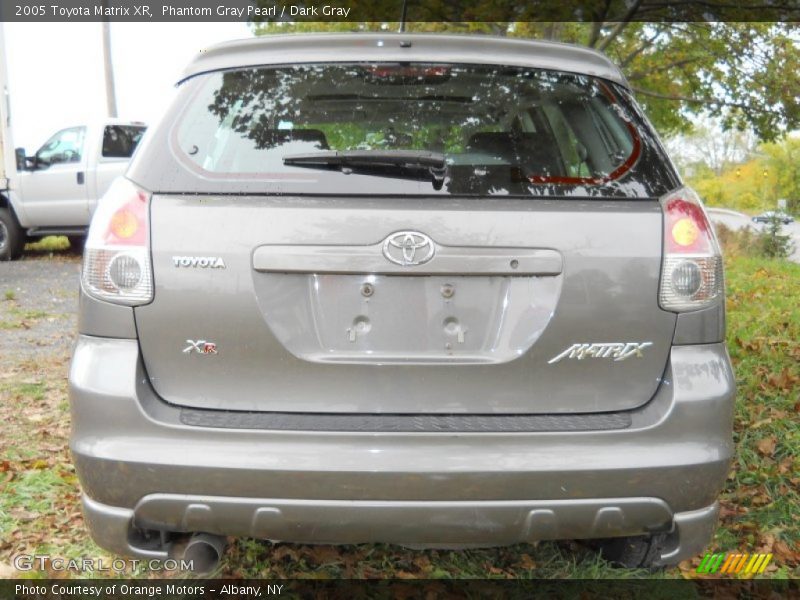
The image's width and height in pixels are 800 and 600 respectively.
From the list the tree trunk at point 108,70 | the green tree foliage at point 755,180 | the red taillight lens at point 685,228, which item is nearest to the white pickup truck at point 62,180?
the tree trunk at point 108,70

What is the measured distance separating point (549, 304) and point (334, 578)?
147 cm

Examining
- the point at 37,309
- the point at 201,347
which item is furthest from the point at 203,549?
the point at 37,309

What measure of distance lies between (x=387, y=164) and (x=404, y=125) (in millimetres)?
332

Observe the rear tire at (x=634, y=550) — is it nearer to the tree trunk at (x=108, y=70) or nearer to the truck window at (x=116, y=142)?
the truck window at (x=116, y=142)

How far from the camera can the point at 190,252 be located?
2.22 m

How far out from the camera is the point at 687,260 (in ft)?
7.54

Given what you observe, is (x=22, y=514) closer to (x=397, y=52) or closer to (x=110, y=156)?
(x=397, y=52)

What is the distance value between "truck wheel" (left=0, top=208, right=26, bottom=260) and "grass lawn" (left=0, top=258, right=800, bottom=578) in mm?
8631

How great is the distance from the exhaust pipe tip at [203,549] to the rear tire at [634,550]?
1.31m

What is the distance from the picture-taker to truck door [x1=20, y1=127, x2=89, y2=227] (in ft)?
42.9

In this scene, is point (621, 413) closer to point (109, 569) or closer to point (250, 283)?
point (250, 283)

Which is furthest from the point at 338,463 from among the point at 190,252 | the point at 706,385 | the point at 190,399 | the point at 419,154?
the point at 706,385

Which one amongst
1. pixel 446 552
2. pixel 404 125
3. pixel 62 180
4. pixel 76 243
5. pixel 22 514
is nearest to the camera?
pixel 404 125

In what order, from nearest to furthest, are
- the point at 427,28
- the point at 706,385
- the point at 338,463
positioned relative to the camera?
the point at 338,463 → the point at 706,385 → the point at 427,28
